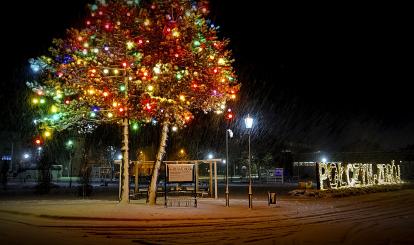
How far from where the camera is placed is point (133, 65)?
62.7ft

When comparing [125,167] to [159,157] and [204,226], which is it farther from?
[204,226]

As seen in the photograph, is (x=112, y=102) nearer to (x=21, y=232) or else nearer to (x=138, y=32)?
(x=138, y=32)

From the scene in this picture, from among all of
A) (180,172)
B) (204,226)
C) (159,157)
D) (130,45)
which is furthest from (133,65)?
(204,226)

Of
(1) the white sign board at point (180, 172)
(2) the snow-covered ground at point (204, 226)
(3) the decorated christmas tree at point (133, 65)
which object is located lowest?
(2) the snow-covered ground at point (204, 226)

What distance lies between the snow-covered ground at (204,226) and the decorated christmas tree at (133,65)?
16.0ft

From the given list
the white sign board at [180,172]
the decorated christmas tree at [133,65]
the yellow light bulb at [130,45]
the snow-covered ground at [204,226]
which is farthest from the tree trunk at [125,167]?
the yellow light bulb at [130,45]

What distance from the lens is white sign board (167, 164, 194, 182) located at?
19500mm

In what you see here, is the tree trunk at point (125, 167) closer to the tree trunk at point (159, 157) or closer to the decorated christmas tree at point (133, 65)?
the decorated christmas tree at point (133, 65)

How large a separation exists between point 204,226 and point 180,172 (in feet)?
20.2

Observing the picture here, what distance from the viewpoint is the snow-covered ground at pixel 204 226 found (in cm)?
1101

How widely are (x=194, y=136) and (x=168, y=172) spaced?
29.0 m

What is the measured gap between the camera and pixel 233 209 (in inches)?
712

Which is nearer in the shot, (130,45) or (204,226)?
(204,226)

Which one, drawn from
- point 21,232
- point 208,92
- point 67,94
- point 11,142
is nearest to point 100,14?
point 67,94
